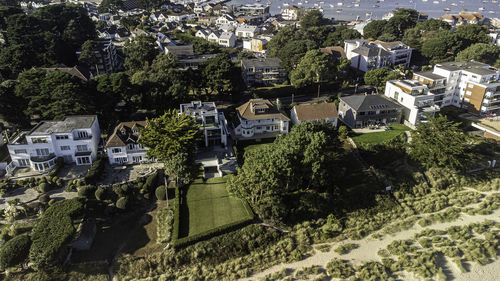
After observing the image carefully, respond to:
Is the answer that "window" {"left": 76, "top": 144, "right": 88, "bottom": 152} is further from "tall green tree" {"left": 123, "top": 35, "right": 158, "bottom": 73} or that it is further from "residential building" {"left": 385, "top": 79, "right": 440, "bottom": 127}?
"residential building" {"left": 385, "top": 79, "right": 440, "bottom": 127}

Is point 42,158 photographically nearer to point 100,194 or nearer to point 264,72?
point 100,194

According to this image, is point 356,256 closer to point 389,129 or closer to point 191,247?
point 191,247

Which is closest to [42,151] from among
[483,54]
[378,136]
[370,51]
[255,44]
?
[378,136]

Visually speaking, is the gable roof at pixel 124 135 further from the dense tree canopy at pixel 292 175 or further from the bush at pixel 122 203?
the dense tree canopy at pixel 292 175

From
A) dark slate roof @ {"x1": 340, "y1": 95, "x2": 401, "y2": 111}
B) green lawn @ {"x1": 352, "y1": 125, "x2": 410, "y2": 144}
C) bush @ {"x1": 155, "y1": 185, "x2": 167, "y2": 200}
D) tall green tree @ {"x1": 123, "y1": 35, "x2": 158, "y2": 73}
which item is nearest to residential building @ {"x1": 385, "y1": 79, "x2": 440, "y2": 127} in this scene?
dark slate roof @ {"x1": 340, "y1": 95, "x2": 401, "y2": 111}

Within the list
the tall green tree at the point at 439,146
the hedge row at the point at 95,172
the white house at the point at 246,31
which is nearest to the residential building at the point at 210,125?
the hedge row at the point at 95,172

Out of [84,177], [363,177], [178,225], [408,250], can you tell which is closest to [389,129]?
[363,177]

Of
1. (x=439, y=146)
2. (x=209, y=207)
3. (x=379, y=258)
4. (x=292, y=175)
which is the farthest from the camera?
(x=439, y=146)
